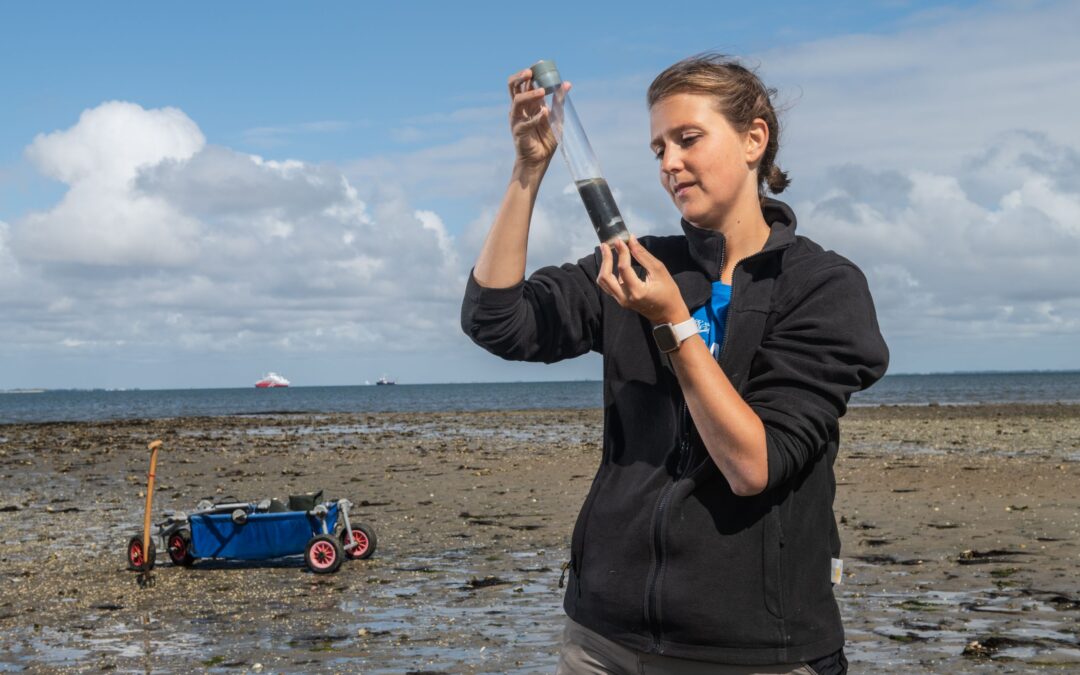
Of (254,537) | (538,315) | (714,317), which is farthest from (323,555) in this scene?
Result: (714,317)

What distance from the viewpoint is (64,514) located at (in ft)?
54.6

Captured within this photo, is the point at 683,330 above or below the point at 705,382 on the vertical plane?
above

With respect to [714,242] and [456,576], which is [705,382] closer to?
[714,242]

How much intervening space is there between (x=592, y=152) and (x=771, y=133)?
46 centimetres

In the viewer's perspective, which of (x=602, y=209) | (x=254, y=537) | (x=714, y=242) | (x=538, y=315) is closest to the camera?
(x=602, y=209)

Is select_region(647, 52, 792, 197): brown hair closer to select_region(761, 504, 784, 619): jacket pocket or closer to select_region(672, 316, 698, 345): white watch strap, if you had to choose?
select_region(672, 316, 698, 345): white watch strap

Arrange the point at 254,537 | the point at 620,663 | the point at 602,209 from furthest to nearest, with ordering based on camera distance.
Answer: the point at 254,537 < the point at 620,663 < the point at 602,209

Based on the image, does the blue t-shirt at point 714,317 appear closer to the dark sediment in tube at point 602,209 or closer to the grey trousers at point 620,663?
the dark sediment in tube at point 602,209

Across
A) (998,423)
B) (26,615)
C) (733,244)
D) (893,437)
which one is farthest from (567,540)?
(998,423)

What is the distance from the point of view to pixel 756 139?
101 inches

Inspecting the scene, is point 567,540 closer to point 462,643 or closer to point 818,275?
point 462,643

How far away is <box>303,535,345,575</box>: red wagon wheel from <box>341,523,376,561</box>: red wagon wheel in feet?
2.29

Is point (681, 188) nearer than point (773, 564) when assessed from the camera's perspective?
No

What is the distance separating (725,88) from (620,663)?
4.23 ft
